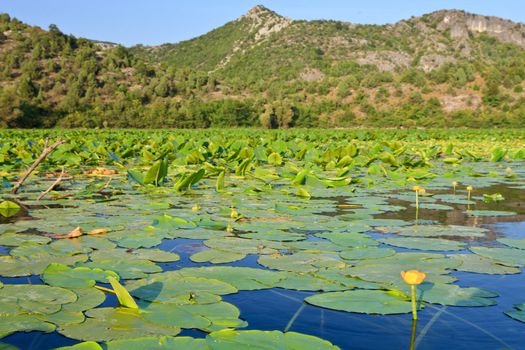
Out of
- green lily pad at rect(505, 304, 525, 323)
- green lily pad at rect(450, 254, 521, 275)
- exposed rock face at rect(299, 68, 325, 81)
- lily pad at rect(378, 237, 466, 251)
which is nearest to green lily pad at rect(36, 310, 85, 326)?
green lily pad at rect(505, 304, 525, 323)

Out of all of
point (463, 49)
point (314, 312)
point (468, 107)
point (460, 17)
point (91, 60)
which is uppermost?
point (460, 17)

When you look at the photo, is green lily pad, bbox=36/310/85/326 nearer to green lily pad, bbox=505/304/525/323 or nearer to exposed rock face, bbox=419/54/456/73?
green lily pad, bbox=505/304/525/323

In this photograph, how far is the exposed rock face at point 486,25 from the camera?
7456cm

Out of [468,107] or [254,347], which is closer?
[254,347]

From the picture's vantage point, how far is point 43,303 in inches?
52.2

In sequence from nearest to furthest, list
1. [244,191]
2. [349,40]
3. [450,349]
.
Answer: [450,349] < [244,191] < [349,40]

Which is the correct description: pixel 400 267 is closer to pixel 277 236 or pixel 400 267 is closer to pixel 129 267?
pixel 277 236

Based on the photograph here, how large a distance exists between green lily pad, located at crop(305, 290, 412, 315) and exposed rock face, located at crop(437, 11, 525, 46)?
260 feet

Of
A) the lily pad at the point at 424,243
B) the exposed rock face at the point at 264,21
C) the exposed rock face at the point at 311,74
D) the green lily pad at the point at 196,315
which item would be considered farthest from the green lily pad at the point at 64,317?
the exposed rock face at the point at 264,21

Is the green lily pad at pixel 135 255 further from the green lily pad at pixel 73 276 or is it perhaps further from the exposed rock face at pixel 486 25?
the exposed rock face at pixel 486 25

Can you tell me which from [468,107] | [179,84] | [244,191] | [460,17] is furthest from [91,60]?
[460,17]

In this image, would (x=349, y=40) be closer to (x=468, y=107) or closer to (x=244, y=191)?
(x=468, y=107)

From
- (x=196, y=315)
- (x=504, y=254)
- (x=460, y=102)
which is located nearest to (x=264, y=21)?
(x=460, y=102)

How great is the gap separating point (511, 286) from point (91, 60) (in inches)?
1882
